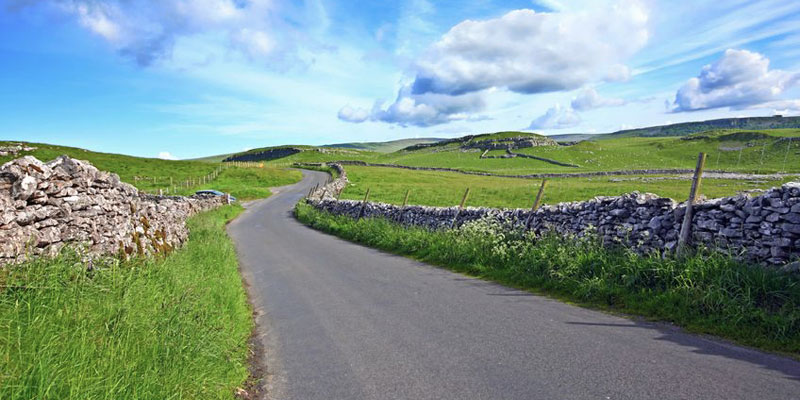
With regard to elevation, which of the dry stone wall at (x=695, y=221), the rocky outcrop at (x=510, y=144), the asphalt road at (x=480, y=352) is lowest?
the rocky outcrop at (x=510, y=144)

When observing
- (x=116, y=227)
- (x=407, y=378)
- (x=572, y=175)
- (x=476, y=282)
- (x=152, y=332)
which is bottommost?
(x=572, y=175)

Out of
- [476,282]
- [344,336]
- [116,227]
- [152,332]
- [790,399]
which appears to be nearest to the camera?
[790,399]

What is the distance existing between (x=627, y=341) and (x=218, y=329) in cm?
582

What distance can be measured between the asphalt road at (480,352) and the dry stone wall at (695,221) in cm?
251

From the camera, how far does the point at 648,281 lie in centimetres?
807

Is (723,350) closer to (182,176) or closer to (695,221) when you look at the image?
(695,221)

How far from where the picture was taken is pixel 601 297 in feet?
27.0

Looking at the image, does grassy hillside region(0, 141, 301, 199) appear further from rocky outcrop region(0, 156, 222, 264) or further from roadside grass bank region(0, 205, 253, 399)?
roadside grass bank region(0, 205, 253, 399)

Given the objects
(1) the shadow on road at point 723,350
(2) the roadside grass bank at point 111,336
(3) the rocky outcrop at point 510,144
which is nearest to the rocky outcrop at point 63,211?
(2) the roadside grass bank at point 111,336

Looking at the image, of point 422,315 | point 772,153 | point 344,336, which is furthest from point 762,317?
point 772,153

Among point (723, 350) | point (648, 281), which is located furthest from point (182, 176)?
point (723, 350)

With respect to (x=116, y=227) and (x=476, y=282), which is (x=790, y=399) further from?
(x=116, y=227)

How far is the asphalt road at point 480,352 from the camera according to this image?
482 centimetres

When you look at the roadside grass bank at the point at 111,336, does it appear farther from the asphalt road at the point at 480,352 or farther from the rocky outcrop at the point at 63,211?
the asphalt road at the point at 480,352
